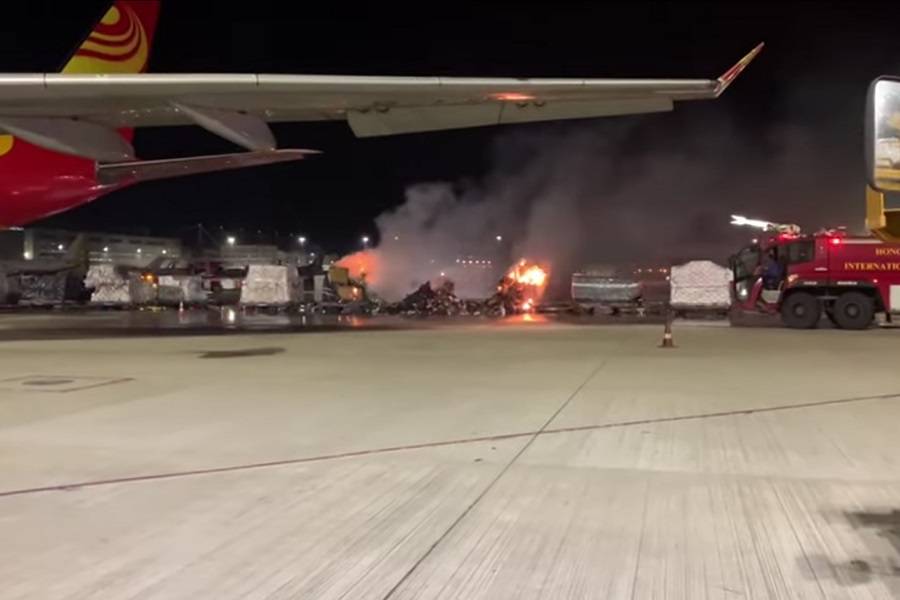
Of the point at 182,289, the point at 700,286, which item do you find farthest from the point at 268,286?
the point at 700,286

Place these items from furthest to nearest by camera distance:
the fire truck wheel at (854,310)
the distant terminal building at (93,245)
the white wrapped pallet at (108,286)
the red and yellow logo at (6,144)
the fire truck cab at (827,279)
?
the distant terminal building at (93,245) → the white wrapped pallet at (108,286) → the fire truck wheel at (854,310) → the fire truck cab at (827,279) → the red and yellow logo at (6,144)

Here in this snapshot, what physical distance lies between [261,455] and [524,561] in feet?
9.36

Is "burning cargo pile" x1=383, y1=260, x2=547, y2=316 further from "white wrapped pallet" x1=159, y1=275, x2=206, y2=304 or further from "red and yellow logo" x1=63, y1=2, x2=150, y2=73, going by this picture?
"red and yellow logo" x1=63, y1=2, x2=150, y2=73

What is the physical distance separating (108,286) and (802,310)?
24.8 metres

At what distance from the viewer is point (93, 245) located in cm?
8844

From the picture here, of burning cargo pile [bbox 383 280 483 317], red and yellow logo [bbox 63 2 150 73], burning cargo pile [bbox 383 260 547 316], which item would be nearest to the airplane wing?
red and yellow logo [bbox 63 2 150 73]

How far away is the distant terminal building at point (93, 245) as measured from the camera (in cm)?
6919

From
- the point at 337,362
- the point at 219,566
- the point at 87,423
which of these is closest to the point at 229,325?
the point at 337,362

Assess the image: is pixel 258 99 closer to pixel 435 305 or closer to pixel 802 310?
pixel 802 310

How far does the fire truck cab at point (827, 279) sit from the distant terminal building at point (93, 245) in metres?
46.8

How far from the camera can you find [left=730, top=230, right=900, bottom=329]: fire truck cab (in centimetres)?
2053

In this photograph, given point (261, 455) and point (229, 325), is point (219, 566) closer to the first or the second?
point (261, 455)

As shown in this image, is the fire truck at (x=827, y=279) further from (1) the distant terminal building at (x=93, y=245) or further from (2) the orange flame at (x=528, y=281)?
(1) the distant terminal building at (x=93, y=245)

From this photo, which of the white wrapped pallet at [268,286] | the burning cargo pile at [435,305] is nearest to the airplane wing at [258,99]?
the white wrapped pallet at [268,286]
